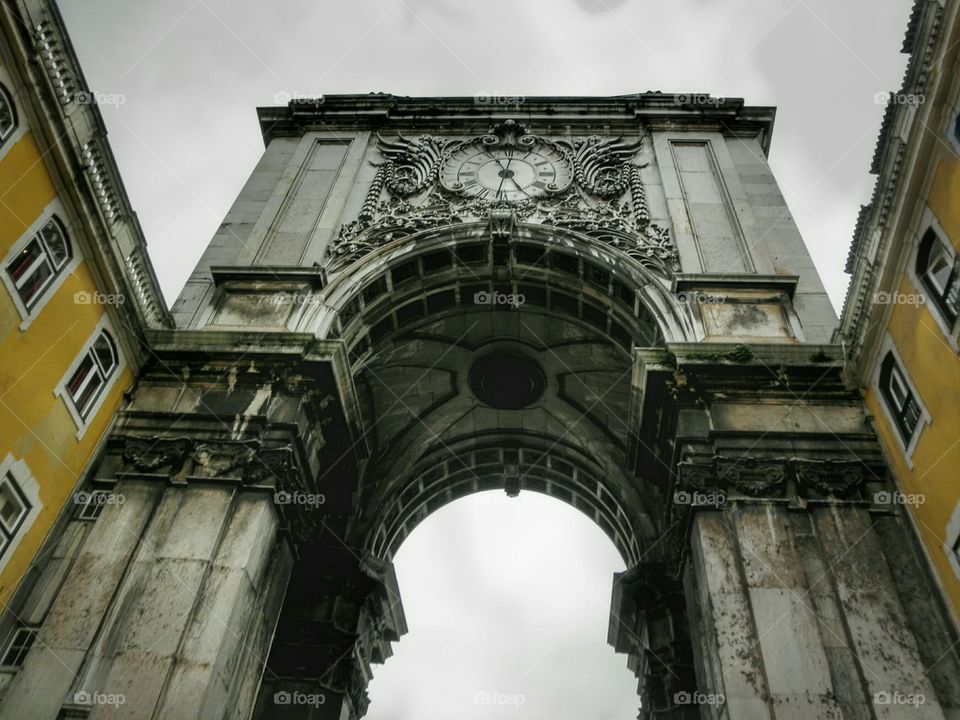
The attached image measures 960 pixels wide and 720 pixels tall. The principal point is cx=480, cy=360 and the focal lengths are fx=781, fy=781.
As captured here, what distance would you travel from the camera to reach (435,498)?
28344mm

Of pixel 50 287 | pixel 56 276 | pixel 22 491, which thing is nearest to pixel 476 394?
pixel 56 276

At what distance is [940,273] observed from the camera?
530 inches

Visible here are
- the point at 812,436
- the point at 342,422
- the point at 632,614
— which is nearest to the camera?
the point at 812,436

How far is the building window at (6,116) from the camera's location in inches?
513

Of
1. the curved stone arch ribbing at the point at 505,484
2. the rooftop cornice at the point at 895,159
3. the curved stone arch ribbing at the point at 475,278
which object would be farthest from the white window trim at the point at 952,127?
the curved stone arch ribbing at the point at 505,484

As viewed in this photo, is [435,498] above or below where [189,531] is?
above

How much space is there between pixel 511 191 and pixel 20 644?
1674 cm

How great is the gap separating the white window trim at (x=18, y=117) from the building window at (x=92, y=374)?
13.4 feet

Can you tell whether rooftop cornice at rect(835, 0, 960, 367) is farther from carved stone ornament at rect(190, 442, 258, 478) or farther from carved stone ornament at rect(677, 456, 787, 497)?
carved stone ornament at rect(190, 442, 258, 478)

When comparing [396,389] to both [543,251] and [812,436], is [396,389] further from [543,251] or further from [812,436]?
[812,436]

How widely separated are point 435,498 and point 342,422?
34.7 ft

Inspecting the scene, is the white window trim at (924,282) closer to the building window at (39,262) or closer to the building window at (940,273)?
the building window at (940,273)

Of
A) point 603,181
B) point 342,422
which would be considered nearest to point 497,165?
point 603,181

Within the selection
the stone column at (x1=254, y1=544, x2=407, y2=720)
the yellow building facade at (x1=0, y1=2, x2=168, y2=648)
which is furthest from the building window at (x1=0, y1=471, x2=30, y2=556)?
the stone column at (x1=254, y1=544, x2=407, y2=720)
